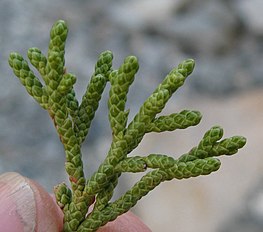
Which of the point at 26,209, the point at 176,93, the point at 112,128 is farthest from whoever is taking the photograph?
the point at 176,93

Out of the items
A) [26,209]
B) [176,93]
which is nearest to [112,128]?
[26,209]

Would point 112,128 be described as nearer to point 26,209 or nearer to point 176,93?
point 26,209

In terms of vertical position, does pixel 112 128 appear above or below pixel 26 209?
above

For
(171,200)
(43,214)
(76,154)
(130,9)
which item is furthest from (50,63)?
(130,9)

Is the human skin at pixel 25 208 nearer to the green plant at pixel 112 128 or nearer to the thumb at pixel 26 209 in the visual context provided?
the thumb at pixel 26 209

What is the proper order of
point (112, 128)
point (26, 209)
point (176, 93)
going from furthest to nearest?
point (176, 93), point (26, 209), point (112, 128)

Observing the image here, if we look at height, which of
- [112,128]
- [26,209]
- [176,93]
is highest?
[176,93]

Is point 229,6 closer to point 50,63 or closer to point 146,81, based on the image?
point 146,81
